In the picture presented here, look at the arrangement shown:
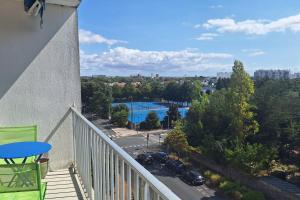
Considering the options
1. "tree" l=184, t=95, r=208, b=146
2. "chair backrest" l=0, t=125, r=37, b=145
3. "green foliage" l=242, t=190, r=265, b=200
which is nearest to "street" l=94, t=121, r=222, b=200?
"green foliage" l=242, t=190, r=265, b=200

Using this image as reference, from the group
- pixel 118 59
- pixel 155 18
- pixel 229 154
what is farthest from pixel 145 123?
pixel 229 154

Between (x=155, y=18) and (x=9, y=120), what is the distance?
115 ft

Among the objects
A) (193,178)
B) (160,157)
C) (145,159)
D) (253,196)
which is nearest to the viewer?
(253,196)

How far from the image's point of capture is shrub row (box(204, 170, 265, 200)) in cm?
1786

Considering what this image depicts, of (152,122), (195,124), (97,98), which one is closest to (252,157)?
(195,124)

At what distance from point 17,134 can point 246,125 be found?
22.5m

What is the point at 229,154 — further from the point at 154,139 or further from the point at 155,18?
the point at 155,18

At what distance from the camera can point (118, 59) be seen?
1569 inches

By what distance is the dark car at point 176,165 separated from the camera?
889 inches

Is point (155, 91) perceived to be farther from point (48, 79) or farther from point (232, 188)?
point (48, 79)

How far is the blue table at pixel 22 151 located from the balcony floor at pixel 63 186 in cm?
47

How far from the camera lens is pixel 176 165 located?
23047 millimetres

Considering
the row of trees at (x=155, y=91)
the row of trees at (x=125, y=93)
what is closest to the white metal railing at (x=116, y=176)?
the row of trees at (x=125, y=93)

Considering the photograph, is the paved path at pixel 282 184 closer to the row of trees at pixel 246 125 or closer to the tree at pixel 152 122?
the row of trees at pixel 246 125
